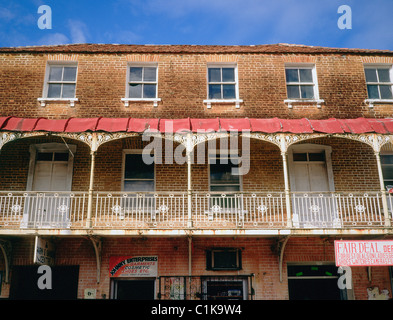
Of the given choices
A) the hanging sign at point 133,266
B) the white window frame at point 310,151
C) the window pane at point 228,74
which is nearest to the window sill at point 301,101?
the white window frame at point 310,151

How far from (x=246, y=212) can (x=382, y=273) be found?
4.35 meters

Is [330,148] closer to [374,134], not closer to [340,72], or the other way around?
[374,134]

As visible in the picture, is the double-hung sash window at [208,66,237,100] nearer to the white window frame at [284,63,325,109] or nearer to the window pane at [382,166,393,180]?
the white window frame at [284,63,325,109]

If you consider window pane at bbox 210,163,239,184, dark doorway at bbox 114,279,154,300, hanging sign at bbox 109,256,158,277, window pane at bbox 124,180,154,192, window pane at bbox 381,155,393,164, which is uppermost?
window pane at bbox 381,155,393,164

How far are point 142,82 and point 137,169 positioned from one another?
3018mm

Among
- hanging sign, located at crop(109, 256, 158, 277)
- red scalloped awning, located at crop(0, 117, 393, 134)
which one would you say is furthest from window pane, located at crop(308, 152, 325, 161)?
hanging sign, located at crop(109, 256, 158, 277)

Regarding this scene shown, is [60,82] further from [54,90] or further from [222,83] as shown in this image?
[222,83]

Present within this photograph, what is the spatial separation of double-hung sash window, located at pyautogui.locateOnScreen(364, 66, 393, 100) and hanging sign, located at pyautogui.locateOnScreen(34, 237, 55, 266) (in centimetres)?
1109

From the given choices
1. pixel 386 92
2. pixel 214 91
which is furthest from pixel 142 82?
pixel 386 92

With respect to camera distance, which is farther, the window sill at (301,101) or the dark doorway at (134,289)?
the window sill at (301,101)

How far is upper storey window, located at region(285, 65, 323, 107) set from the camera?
13.3 metres

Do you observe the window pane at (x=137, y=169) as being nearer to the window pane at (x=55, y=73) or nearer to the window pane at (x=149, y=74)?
the window pane at (x=149, y=74)

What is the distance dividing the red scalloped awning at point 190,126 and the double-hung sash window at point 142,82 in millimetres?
2294

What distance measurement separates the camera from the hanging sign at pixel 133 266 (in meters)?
11.3
